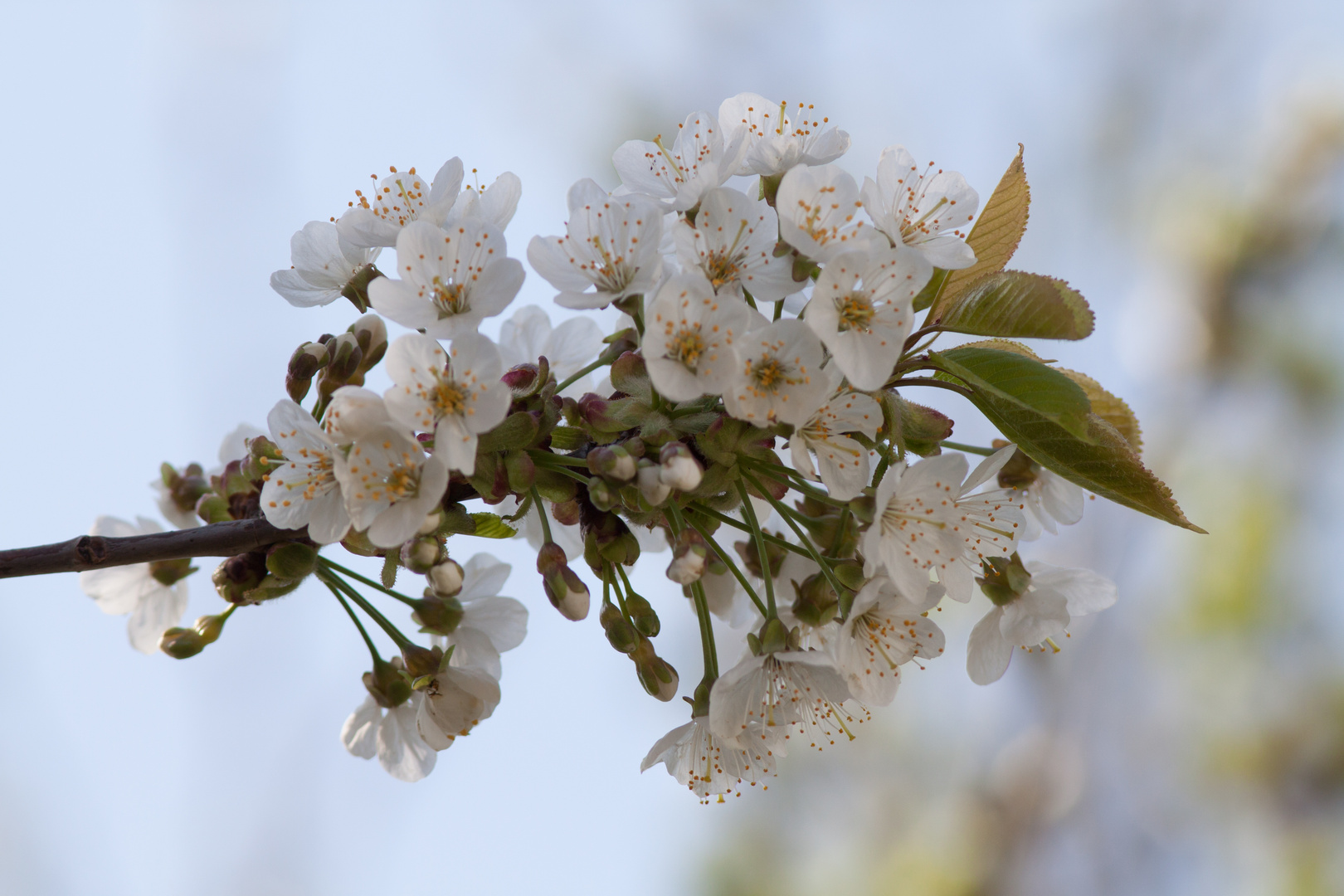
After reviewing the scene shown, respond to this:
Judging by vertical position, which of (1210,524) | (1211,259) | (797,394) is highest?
(797,394)

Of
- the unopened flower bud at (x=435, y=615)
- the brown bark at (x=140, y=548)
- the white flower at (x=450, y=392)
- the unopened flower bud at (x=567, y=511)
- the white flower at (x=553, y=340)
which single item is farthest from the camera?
the white flower at (x=553, y=340)

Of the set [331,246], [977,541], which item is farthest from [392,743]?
[977,541]

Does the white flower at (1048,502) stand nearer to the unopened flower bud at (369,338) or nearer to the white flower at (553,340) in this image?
the white flower at (553,340)

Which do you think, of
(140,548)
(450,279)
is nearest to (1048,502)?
(450,279)

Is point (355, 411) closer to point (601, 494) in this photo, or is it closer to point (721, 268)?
point (601, 494)

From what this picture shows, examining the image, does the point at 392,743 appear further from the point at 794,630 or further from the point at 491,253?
the point at 491,253

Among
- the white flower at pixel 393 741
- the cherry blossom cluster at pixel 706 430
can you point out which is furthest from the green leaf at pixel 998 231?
the white flower at pixel 393 741
